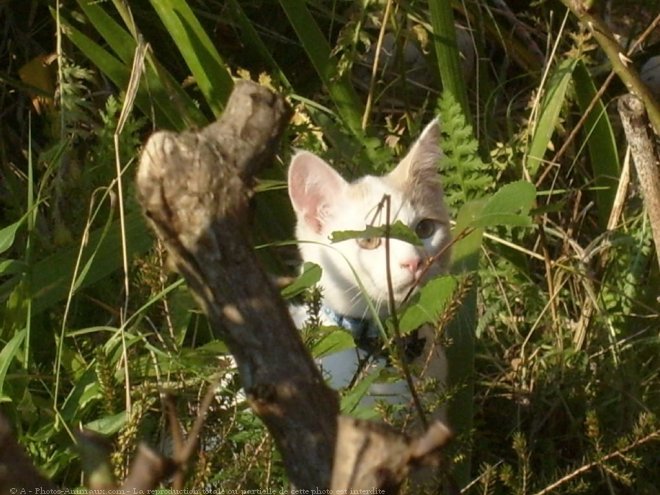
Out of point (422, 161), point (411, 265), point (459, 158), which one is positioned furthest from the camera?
point (459, 158)

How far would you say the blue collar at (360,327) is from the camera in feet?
7.24

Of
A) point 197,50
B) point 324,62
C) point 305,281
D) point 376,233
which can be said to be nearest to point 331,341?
point 305,281

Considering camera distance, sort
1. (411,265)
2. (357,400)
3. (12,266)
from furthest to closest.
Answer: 1. (411,265)
2. (12,266)
3. (357,400)

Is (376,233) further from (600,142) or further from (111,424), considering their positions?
(600,142)

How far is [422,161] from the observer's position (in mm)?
2443

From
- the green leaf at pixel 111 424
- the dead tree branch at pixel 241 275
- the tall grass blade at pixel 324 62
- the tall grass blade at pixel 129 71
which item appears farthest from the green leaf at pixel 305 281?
the tall grass blade at pixel 324 62

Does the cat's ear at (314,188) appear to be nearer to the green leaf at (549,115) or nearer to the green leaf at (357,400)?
the green leaf at (549,115)

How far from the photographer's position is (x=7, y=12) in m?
2.95

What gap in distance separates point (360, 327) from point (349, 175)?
559mm

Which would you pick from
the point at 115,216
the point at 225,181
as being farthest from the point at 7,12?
the point at 225,181

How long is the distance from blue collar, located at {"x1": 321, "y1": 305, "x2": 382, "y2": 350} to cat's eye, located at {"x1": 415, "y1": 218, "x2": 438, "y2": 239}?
241 mm

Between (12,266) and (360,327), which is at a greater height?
(12,266)

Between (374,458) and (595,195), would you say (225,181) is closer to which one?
(374,458)

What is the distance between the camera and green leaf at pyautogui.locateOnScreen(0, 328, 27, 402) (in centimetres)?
182
